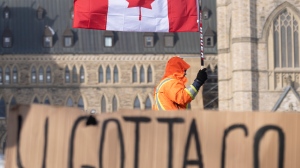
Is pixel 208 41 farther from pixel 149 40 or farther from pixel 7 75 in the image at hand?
pixel 7 75

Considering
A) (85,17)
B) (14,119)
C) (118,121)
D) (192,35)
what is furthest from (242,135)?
(192,35)

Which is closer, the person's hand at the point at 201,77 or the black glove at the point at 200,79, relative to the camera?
the black glove at the point at 200,79

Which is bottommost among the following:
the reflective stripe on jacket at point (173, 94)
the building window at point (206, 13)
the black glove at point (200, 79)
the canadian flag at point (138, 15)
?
the reflective stripe on jacket at point (173, 94)

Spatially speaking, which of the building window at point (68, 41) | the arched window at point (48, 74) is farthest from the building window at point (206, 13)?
the arched window at point (48, 74)

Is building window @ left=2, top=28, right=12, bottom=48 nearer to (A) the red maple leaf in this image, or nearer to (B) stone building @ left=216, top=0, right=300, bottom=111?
(B) stone building @ left=216, top=0, right=300, bottom=111

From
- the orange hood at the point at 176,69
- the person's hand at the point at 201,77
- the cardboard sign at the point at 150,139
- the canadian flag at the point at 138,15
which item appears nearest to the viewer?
the cardboard sign at the point at 150,139

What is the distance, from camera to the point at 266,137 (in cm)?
734

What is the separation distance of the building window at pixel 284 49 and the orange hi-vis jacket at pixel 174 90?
107 feet

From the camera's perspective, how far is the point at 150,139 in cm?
757

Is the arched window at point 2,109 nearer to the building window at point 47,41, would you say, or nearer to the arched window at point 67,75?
the arched window at point 67,75

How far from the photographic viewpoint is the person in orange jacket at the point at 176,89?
1021 cm

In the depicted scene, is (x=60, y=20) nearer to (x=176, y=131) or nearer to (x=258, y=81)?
(x=258, y=81)

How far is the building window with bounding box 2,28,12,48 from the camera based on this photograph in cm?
6475

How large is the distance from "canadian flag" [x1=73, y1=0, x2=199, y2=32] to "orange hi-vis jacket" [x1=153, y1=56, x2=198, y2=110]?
1710 millimetres
